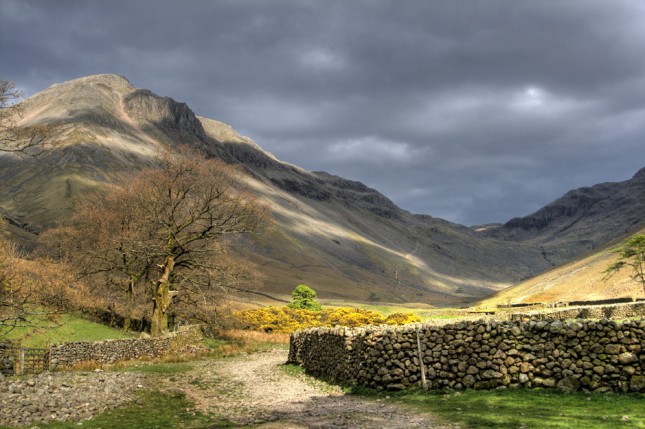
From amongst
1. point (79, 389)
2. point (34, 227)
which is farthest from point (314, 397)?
point (34, 227)

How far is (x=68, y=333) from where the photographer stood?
3981cm

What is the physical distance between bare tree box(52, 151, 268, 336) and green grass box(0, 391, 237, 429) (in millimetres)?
19766

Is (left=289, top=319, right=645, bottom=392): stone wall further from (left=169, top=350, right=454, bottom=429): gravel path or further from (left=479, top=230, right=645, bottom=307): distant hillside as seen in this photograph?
(left=479, top=230, right=645, bottom=307): distant hillside

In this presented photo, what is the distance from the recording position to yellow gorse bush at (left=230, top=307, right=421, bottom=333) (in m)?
58.4

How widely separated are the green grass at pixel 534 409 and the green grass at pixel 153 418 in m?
7.28

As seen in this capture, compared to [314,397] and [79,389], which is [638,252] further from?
[79,389]

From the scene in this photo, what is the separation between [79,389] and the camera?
64.3ft

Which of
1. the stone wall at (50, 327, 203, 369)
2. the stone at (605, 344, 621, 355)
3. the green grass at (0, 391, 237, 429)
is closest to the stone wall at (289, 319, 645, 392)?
the stone at (605, 344, 621, 355)

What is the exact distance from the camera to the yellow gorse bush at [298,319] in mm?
58406

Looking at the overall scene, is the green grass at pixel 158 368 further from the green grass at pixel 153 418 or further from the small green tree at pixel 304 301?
the small green tree at pixel 304 301

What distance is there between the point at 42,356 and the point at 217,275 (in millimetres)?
15156

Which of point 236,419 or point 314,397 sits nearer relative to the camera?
point 236,419

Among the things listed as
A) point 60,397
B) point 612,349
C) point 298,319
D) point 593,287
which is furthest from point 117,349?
point 593,287

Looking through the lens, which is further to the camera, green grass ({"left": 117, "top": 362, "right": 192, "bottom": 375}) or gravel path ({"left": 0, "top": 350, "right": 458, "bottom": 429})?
green grass ({"left": 117, "top": 362, "right": 192, "bottom": 375})
